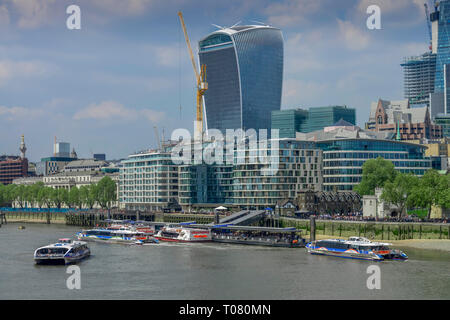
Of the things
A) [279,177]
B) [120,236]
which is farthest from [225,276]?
[279,177]

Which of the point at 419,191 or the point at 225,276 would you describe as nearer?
the point at 225,276

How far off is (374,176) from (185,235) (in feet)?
197

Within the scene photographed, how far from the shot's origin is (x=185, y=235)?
142 meters

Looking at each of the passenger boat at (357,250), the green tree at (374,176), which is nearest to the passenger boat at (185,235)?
the passenger boat at (357,250)

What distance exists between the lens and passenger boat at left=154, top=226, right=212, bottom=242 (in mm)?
141750

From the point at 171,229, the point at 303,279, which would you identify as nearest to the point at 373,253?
the point at 303,279

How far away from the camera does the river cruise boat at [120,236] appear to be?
13950cm

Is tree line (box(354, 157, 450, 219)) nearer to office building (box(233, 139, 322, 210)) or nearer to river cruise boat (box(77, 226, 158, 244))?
office building (box(233, 139, 322, 210))

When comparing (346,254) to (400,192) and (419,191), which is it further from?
(400,192)

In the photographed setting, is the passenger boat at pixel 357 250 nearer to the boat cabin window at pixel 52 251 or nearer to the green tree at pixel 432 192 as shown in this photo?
the green tree at pixel 432 192

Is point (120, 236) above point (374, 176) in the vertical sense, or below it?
below

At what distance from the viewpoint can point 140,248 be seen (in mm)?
129125

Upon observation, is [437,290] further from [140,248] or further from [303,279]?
[140,248]
